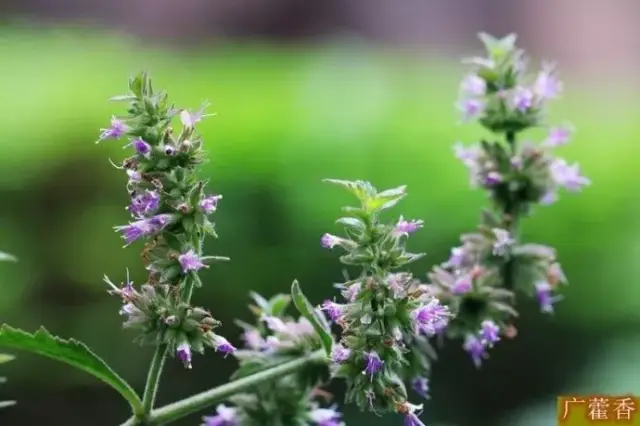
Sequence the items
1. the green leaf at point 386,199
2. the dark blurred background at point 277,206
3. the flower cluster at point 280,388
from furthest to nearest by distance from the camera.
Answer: the dark blurred background at point 277,206 → the flower cluster at point 280,388 → the green leaf at point 386,199

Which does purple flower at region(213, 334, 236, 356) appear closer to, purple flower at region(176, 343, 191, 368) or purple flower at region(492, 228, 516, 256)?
purple flower at region(176, 343, 191, 368)

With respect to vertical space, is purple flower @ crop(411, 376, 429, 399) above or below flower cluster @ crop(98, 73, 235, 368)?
below

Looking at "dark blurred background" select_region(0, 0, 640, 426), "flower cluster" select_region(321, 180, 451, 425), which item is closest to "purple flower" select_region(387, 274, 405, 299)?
"flower cluster" select_region(321, 180, 451, 425)

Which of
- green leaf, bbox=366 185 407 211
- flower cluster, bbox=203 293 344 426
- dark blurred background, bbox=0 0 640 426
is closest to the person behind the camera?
green leaf, bbox=366 185 407 211

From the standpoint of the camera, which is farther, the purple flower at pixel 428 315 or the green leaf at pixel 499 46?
the green leaf at pixel 499 46

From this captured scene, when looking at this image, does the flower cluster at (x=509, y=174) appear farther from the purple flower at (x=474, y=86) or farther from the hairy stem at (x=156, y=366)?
the hairy stem at (x=156, y=366)

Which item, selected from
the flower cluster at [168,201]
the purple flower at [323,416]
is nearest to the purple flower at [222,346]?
the flower cluster at [168,201]

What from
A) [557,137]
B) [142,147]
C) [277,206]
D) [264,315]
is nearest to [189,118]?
[142,147]
